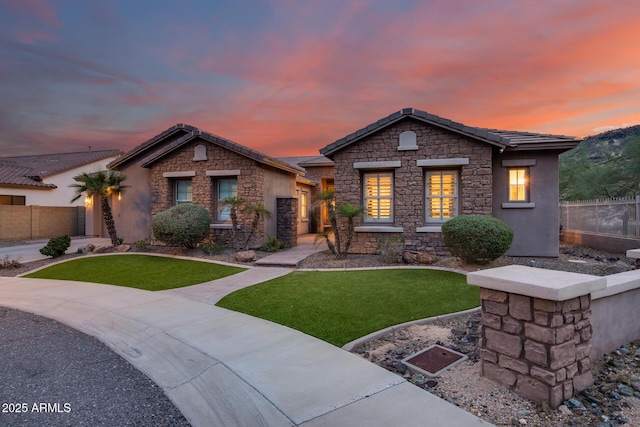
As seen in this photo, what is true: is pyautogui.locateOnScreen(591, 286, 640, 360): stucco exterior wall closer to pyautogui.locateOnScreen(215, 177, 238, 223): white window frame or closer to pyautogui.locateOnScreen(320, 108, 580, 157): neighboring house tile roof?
pyautogui.locateOnScreen(320, 108, 580, 157): neighboring house tile roof

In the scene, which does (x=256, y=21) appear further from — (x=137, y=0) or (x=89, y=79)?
(x=89, y=79)

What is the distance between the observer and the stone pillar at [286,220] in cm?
1467

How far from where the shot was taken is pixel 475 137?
10609 mm

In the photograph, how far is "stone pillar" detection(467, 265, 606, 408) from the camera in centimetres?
288

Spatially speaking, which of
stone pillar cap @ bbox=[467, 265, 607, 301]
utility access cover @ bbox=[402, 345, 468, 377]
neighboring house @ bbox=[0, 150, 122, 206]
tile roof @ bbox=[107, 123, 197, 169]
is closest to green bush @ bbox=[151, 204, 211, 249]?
tile roof @ bbox=[107, 123, 197, 169]

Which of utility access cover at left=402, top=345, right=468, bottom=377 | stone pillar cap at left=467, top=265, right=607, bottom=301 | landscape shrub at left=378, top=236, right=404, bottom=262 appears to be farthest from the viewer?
landscape shrub at left=378, top=236, right=404, bottom=262

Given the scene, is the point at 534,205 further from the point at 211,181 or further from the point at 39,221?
the point at 39,221

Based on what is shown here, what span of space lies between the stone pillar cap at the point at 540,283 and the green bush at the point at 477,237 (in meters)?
5.55

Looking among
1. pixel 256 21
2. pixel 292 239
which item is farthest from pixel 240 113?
pixel 292 239

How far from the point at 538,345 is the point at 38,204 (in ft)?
94.5

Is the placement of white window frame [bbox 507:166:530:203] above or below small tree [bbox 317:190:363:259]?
above

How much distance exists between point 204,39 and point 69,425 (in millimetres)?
12396

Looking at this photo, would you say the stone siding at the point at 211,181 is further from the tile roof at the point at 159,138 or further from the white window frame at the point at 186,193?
the tile roof at the point at 159,138

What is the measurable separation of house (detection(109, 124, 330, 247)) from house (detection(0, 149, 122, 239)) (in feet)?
25.2
